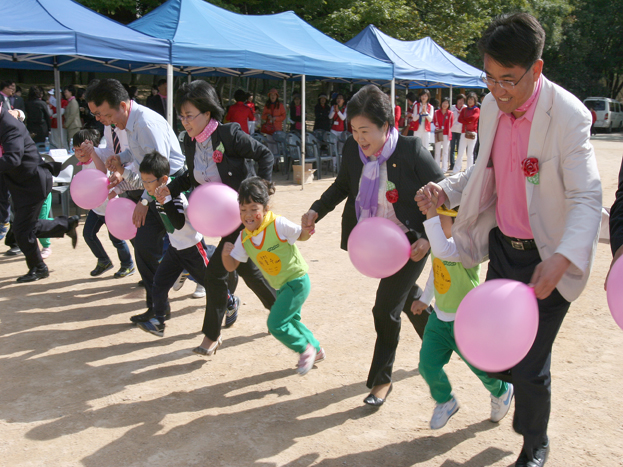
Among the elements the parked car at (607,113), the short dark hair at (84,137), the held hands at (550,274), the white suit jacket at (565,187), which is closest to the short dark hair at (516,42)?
the white suit jacket at (565,187)

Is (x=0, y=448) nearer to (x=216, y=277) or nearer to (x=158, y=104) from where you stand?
(x=216, y=277)

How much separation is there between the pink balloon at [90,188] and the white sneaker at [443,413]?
11.1 ft

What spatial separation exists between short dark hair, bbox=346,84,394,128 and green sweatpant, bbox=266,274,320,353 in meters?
1.14

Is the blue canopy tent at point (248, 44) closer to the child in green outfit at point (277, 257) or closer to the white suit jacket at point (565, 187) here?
Result: the child in green outfit at point (277, 257)

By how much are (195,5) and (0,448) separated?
360 inches

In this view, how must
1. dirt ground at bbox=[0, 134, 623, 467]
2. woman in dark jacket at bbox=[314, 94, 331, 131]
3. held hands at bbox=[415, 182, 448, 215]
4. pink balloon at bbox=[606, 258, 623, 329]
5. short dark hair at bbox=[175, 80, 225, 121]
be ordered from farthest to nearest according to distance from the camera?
woman in dark jacket at bbox=[314, 94, 331, 131] < short dark hair at bbox=[175, 80, 225, 121] < dirt ground at bbox=[0, 134, 623, 467] < held hands at bbox=[415, 182, 448, 215] < pink balloon at bbox=[606, 258, 623, 329]

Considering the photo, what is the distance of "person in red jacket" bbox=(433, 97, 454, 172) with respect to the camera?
14703 millimetres

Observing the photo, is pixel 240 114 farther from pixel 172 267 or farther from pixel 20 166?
pixel 172 267

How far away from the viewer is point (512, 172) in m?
2.51

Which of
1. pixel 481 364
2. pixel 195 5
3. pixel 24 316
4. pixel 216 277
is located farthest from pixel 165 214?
pixel 195 5

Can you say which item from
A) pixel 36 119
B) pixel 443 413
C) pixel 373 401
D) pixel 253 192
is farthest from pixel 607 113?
pixel 443 413

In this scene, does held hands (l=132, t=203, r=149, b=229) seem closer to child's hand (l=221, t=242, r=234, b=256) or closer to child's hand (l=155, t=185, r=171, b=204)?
child's hand (l=155, t=185, r=171, b=204)

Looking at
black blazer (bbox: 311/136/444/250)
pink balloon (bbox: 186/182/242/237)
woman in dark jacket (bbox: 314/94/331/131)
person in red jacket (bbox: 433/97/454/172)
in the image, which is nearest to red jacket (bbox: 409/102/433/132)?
person in red jacket (bbox: 433/97/454/172)

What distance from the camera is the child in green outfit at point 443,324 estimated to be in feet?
9.93
